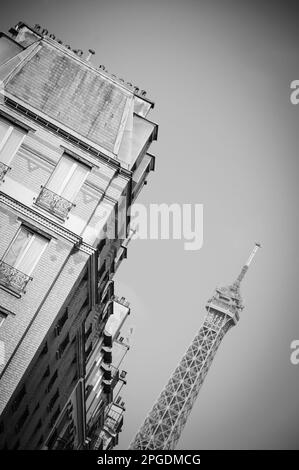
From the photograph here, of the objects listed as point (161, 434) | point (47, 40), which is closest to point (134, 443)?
point (161, 434)

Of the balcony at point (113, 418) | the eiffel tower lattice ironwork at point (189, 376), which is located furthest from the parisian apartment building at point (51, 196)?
the eiffel tower lattice ironwork at point (189, 376)

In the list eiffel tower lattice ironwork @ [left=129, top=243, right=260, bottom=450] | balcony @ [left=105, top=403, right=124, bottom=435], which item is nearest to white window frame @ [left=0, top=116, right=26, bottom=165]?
balcony @ [left=105, top=403, right=124, bottom=435]

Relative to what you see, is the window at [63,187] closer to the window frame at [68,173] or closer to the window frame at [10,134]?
the window frame at [68,173]

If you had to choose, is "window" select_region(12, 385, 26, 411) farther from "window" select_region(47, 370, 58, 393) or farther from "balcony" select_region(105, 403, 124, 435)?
"balcony" select_region(105, 403, 124, 435)

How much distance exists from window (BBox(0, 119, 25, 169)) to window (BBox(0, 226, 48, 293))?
A: 2.98 metres

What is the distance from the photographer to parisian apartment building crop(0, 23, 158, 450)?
17.6 meters

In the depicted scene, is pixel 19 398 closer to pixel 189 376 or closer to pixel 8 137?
pixel 8 137

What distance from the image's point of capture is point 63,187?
63.7ft

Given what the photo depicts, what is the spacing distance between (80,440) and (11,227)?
2489cm

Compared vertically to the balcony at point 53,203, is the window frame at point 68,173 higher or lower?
higher

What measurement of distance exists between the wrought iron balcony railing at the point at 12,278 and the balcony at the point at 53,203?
278 centimetres

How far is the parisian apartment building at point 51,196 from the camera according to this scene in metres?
17.6

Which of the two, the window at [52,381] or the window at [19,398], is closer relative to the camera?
the window at [19,398]

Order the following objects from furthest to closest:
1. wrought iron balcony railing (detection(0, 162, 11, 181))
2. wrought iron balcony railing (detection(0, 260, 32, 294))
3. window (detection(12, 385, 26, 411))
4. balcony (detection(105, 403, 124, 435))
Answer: balcony (detection(105, 403, 124, 435)), window (detection(12, 385, 26, 411)), wrought iron balcony railing (detection(0, 162, 11, 181)), wrought iron balcony railing (detection(0, 260, 32, 294))
